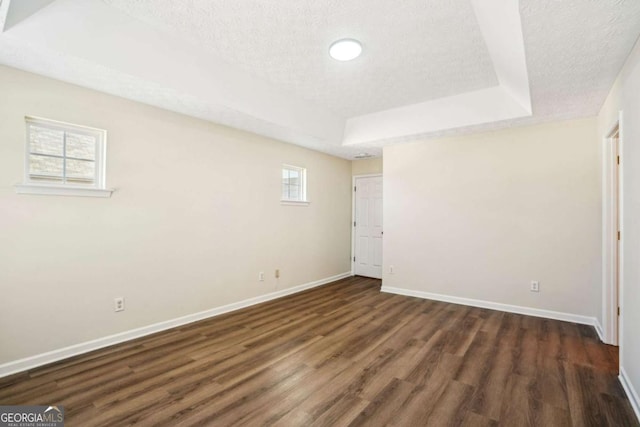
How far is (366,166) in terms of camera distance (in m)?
5.96

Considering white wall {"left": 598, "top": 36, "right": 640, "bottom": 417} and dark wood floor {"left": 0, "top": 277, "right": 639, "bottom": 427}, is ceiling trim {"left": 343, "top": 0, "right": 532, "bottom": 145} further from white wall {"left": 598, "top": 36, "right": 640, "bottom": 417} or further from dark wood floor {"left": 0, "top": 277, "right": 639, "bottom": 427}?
dark wood floor {"left": 0, "top": 277, "right": 639, "bottom": 427}

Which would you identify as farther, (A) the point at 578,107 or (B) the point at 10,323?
(A) the point at 578,107

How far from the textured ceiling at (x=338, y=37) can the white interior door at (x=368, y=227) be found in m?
2.60

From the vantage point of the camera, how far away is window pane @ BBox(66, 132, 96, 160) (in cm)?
266

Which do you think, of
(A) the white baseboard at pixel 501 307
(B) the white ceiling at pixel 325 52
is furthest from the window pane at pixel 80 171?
(A) the white baseboard at pixel 501 307

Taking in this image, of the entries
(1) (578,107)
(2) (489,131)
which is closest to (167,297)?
(2) (489,131)

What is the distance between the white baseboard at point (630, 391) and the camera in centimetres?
186

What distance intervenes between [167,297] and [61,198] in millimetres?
1388

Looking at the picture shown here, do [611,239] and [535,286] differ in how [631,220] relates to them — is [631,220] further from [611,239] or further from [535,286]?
[535,286]

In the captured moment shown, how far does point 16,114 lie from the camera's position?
2.34 metres

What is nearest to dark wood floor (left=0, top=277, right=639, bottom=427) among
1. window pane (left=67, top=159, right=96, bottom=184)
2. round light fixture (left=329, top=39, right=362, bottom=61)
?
window pane (left=67, top=159, right=96, bottom=184)

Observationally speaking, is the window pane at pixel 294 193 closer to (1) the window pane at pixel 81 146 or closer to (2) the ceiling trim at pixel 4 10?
(1) the window pane at pixel 81 146

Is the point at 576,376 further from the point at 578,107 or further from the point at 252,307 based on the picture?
the point at 252,307

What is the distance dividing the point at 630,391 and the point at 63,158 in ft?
15.5
